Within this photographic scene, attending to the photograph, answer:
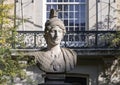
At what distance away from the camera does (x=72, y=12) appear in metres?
25.1

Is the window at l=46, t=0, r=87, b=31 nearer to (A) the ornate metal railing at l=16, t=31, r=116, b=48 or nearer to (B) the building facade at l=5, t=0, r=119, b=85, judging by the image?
(B) the building facade at l=5, t=0, r=119, b=85

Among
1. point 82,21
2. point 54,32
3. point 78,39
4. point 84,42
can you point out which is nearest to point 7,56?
point 84,42

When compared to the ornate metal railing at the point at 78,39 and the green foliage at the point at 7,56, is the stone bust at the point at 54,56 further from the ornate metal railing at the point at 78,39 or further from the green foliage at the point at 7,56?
the ornate metal railing at the point at 78,39

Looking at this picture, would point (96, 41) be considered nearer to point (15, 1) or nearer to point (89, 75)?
point (89, 75)

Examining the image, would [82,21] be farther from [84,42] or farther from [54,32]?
[54,32]

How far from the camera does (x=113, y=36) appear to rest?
75.4ft

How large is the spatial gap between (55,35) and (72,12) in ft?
44.2

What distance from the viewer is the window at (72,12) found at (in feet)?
82.2

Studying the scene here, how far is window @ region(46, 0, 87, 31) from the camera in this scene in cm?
2505

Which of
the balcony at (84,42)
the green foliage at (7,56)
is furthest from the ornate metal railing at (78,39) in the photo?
the green foliage at (7,56)

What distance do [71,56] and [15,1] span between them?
42.8 feet

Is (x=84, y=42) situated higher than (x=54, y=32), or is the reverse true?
(x=54, y=32)

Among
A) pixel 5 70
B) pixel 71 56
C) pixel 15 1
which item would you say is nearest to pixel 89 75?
pixel 15 1

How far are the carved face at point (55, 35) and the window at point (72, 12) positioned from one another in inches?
519
